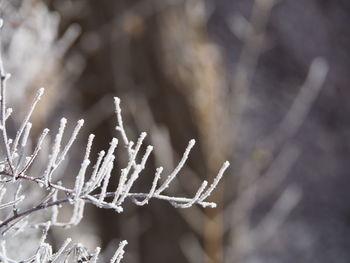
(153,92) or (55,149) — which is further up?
(153,92)

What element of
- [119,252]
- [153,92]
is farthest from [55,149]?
[153,92]

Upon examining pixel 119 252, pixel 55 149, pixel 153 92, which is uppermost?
pixel 153 92

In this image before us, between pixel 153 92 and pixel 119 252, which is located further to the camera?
Result: pixel 153 92

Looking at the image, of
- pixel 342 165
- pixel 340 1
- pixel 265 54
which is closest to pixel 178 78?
pixel 340 1

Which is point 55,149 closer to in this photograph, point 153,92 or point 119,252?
point 119,252

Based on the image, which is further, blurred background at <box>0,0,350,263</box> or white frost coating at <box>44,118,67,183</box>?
blurred background at <box>0,0,350,263</box>

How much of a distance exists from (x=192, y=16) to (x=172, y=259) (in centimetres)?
143

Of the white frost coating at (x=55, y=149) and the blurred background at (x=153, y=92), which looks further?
the blurred background at (x=153, y=92)

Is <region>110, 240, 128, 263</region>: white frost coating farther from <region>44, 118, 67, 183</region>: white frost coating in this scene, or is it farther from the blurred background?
the blurred background

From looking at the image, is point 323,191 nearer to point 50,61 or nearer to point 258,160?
point 258,160

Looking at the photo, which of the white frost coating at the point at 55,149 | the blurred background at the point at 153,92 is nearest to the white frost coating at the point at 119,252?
the white frost coating at the point at 55,149

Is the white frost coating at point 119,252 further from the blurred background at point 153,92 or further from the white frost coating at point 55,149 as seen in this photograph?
the blurred background at point 153,92

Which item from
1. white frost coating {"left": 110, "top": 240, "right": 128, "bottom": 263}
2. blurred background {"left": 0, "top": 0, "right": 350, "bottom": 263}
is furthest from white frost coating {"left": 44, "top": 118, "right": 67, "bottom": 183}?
blurred background {"left": 0, "top": 0, "right": 350, "bottom": 263}

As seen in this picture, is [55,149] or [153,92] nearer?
[55,149]
